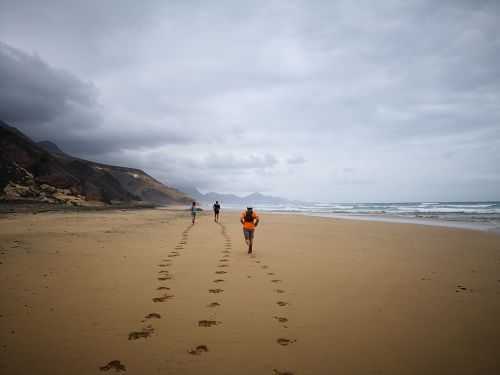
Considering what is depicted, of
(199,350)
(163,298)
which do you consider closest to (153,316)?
(163,298)

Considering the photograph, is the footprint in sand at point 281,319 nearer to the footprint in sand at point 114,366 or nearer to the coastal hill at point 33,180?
the footprint in sand at point 114,366

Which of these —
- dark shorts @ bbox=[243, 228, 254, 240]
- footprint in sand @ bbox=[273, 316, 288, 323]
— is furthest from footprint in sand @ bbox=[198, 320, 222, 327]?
dark shorts @ bbox=[243, 228, 254, 240]

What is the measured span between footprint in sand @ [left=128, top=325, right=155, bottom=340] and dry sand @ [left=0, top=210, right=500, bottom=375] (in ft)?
0.08

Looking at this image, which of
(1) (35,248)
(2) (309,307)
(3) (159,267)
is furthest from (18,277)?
(2) (309,307)

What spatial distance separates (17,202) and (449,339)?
41433mm

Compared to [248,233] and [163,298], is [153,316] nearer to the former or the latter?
[163,298]

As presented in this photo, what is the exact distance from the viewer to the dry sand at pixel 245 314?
10.5 feet

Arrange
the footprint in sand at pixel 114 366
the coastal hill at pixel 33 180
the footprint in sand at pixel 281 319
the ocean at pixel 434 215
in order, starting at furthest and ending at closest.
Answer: the coastal hill at pixel 33 180
the ocean at pixel 434 215
the footprint in sand at pixel 281 319
the footprint in sand at pixel 114 366

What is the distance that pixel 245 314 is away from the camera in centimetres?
450

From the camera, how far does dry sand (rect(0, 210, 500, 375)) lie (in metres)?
3.21

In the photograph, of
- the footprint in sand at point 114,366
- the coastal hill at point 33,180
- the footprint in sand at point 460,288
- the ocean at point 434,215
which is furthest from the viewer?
the coastal hill at point 33,180

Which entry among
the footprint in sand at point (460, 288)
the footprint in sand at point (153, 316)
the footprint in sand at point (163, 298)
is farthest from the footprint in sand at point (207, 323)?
the footprint in sand at point (460, 288)

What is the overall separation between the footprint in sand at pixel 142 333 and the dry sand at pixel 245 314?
0.08ft

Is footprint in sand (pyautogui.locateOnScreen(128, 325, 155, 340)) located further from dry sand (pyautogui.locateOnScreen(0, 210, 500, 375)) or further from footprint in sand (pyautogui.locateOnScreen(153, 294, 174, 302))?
footprint in sand (pyautogui.locateOnScreen(153, 294, 174, 302))
